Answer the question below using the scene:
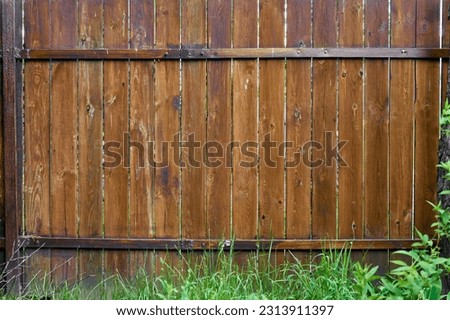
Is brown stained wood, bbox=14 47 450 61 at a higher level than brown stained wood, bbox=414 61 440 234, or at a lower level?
higher

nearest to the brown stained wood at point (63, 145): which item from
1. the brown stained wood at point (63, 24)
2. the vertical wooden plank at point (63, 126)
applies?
the vertical wooden plank at point (63, 126)

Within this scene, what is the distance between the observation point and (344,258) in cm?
344

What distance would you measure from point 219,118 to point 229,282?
0.96 meters

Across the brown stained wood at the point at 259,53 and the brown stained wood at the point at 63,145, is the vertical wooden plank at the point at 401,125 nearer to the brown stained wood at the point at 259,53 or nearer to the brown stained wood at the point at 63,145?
the brown stained wood at the point at 259,53

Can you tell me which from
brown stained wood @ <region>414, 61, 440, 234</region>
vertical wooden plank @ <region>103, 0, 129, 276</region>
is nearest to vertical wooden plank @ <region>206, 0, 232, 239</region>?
vertical wooden plank @ <region>103, 0, 129, 276</region>

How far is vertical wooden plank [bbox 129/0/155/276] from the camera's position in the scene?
3695 millimetres

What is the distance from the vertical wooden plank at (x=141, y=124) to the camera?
3695 millimetres

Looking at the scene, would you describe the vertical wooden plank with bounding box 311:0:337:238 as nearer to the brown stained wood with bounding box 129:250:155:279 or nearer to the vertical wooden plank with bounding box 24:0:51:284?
the brown stained wood with bounding box 129:250:155:279

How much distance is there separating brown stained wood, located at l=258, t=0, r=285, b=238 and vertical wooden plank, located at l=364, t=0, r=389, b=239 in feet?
1.63

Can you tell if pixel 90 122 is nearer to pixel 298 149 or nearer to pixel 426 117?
pixel 298 149

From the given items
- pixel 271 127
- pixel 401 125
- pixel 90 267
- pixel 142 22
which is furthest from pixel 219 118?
pixel 90 267

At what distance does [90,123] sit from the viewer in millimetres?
3736

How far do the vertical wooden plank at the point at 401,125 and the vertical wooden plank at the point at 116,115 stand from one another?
1.55m
